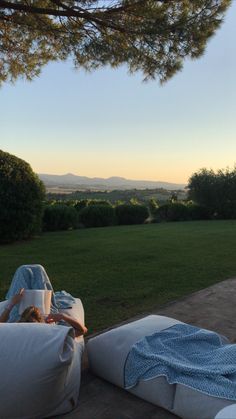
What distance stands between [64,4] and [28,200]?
4636mm

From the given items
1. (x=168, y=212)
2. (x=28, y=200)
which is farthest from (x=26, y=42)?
(x=168, y=212)

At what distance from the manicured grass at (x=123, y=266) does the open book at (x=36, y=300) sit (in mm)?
964

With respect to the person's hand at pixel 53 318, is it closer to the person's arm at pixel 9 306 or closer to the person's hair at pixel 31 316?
the person's hair at pixel 31 316

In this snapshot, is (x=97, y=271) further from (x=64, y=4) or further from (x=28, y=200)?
(x=64, y=4)

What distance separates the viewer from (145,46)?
6918mm

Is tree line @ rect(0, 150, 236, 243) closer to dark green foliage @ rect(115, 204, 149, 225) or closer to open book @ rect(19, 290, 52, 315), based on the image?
dark green foliage @ rect(115, 204, 149, 225)

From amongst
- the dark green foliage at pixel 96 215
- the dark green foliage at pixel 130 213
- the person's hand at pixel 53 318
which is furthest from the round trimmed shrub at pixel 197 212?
the person's hand at pixel 53 318

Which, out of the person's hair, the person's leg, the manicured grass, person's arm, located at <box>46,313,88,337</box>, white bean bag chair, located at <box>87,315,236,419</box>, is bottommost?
the manicured grass

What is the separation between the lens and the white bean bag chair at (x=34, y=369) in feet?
8.63

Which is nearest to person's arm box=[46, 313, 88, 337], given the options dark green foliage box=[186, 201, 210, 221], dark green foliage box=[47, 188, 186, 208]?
dark green foliage box=[47, 188, 186, 208]

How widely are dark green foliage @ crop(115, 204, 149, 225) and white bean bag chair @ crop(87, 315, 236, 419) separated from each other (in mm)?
13473

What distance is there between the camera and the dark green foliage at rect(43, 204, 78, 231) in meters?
13.3

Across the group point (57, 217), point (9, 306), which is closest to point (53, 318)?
point (9, 306)

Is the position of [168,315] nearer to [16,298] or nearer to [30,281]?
[30,281]
